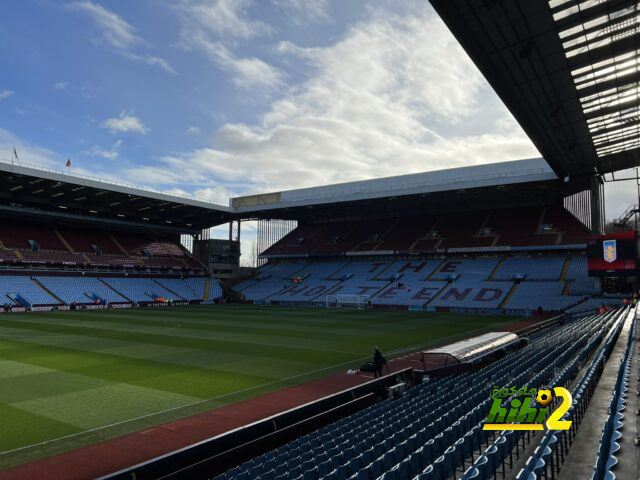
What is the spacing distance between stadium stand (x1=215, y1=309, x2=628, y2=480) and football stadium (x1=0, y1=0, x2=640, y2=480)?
0.19ft

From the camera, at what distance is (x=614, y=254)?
31703 millimetres

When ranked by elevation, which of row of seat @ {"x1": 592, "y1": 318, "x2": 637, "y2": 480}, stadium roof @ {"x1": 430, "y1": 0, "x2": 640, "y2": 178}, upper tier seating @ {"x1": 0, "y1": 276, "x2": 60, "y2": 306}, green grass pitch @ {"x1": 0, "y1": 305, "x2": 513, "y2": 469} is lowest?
green grass pitch @ {"x1": 0, "y1": 305, "x2": 513, "y2": 469}

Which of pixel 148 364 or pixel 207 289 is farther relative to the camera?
pixel 207 289

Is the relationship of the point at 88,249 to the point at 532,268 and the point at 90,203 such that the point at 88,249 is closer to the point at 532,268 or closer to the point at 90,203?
the point at 90,203

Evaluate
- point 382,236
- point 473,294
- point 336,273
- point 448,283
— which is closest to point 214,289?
point 336,273

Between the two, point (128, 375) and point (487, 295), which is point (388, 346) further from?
point (487, 295)

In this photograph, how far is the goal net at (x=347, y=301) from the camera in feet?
178

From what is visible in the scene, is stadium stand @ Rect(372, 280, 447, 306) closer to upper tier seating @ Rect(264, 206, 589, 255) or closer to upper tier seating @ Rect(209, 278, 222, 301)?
upper tier seating @ Rect(264, 206, 589, 255)

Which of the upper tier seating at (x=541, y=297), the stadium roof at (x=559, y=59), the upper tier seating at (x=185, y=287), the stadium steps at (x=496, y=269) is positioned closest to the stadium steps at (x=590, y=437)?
the stadium roof at (x=559, y=59)

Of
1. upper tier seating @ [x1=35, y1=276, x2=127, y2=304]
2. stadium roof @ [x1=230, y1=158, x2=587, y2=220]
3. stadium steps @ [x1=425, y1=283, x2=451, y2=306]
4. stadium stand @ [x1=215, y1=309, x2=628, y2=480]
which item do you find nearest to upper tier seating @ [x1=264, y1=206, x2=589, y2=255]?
stadium roof @ [x1=230, y1=158, x2=587, y2=220]

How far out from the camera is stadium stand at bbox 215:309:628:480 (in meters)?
6.46

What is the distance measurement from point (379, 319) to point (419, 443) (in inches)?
1271

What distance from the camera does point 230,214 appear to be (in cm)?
7019

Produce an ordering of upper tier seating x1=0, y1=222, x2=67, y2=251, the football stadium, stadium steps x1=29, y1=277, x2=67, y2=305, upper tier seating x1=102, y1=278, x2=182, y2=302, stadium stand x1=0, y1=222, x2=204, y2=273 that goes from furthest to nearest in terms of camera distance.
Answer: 1. upper tier seating x1=102, y1=278, x2=182, y2=302
2. upper tier seating x1=0, y1=222, x2=67, y2=251
3. stadium stand x1=0, y1=222, x2=204, y2=273
4. stadium steps x1=29, y1=277, x2=67, y2=305
5. the football stadium
